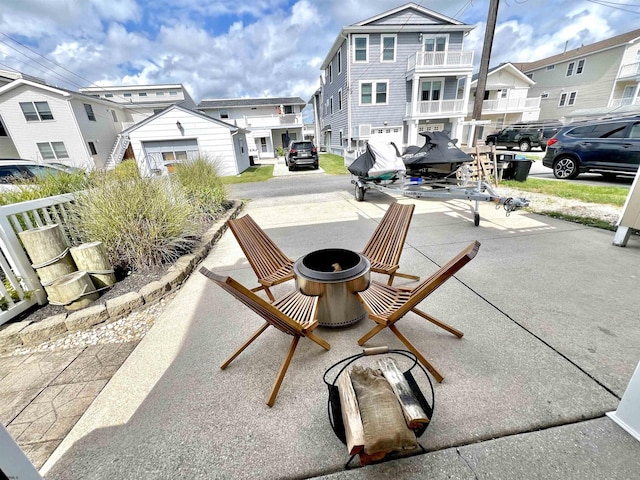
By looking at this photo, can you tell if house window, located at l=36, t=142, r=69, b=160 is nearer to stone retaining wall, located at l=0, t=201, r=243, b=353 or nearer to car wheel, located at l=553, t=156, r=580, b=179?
stone retaining wall, located at l=0, t=201, r=243, b=353

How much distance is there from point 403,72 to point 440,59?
7.04 ft

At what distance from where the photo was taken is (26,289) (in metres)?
2.76

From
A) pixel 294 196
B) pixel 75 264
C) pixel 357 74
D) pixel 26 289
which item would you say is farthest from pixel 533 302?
pixel 357 74

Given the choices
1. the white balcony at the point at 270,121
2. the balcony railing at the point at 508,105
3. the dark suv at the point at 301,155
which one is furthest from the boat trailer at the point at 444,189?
the balcony railing at the point at 508,105

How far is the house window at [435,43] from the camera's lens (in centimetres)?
1638

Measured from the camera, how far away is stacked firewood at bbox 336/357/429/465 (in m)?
1.22

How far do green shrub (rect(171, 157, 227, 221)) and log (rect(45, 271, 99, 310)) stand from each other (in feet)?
9.56

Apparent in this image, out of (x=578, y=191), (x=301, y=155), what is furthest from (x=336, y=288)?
(x=301, y=155)

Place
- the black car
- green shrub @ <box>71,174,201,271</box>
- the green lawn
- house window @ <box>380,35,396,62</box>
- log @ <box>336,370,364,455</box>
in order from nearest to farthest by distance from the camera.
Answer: log @ <box>336,370,364,455</box> → green shrub @ <box>71,174,201,271</box> → the green lawn → the black car → house window @ <box>380,35,396,62</box>

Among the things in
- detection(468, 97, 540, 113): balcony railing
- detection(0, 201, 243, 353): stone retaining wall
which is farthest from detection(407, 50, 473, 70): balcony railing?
detection(0, 201, 243, 353): stone retaining wall

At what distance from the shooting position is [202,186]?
20.8 ft

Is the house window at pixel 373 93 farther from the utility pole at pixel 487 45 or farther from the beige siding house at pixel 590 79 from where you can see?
the beige siding house at pixel 590 79

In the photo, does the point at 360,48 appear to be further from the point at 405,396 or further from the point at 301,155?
the point at 405,396

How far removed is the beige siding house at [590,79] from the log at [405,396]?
2603cm
